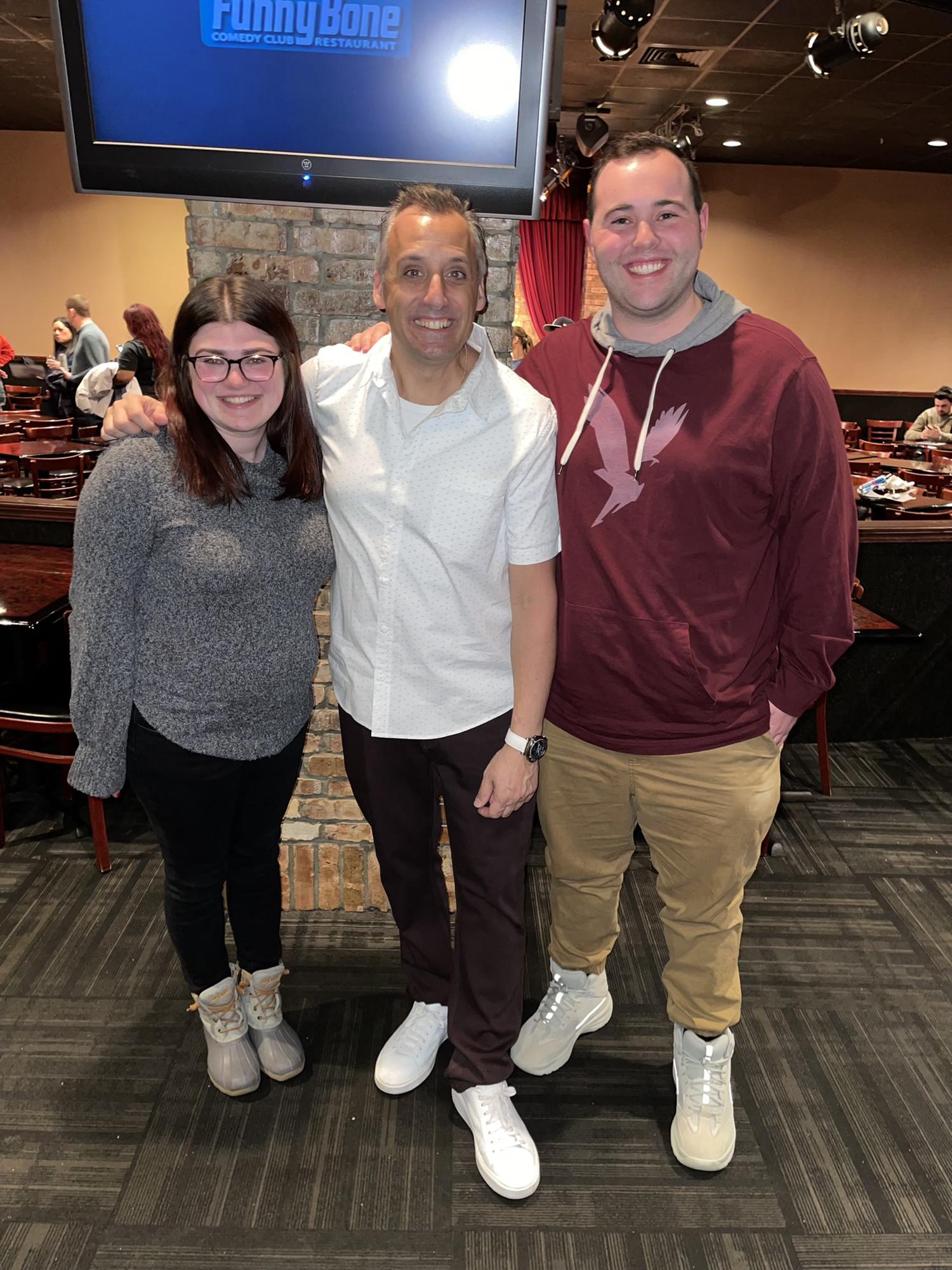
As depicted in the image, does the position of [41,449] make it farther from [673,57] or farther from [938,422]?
[938,422]

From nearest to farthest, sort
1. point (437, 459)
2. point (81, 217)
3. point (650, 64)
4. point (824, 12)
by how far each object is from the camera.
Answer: point (437, 459)
point (824, 12)
point (650, 64)
point (81, 217)

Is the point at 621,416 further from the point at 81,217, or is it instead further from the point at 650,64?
the point at 81,217

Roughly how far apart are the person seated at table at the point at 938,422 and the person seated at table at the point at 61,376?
305 inches

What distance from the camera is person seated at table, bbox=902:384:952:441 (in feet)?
27.1

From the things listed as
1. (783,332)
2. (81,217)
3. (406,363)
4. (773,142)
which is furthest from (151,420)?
(81,217)

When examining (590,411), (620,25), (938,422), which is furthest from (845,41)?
(590,411)

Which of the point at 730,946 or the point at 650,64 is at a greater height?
the point at 650,64

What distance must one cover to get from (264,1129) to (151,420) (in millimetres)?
1470

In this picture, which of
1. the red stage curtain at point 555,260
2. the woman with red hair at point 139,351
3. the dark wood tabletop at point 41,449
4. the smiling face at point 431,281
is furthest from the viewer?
the red stage curtain at point 555,260

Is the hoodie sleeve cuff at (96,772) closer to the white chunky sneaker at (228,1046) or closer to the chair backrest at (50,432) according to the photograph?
the white chunky sneaker at (228,1046)

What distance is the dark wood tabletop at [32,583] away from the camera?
2688mm

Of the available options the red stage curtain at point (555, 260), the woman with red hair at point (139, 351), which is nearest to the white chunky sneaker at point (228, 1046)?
the woman with red hair at point (139, 351)

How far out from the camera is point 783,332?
1589mm

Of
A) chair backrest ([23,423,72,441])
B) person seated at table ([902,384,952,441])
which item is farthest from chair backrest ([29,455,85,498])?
person seated at table ([902,384,952,441])
